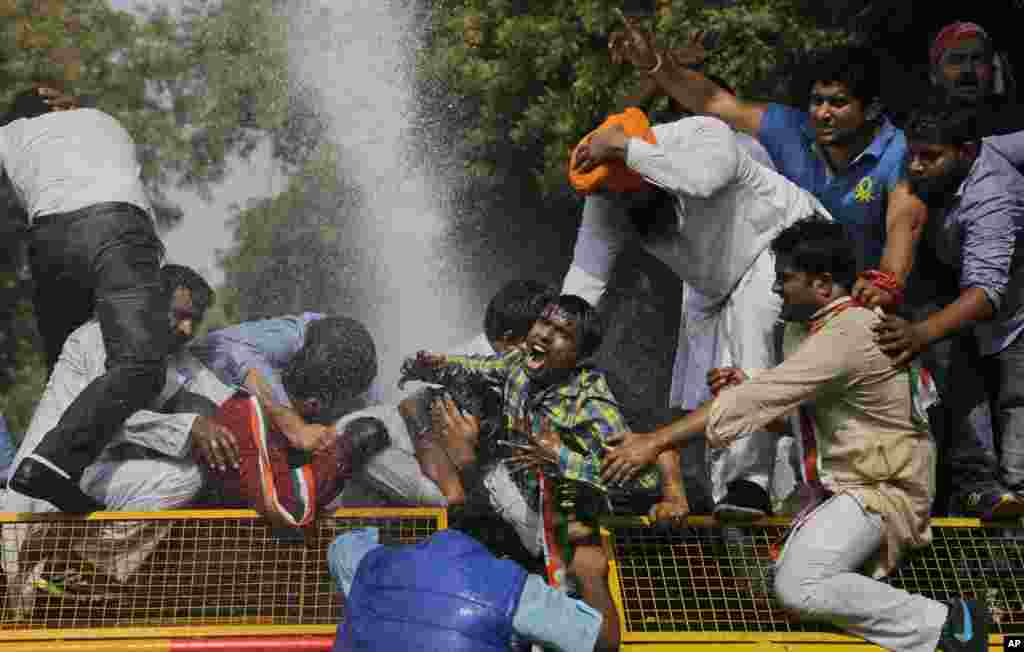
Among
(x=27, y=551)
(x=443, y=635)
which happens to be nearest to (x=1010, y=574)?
(x=443, y=635)

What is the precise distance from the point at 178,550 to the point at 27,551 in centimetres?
51

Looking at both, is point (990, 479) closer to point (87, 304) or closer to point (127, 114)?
point (87, 304)

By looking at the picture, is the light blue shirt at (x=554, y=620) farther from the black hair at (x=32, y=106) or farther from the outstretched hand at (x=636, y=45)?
the black hair at (x=32, y=106)

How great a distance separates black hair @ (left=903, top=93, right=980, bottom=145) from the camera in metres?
5.40

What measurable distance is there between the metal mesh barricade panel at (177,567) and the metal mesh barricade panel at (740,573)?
79 cm

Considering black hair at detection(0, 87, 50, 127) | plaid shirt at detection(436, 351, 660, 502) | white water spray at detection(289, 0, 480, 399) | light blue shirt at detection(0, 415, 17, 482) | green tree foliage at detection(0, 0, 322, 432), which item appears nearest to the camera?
plaid shirt at detection(436, 351, 660, 502)

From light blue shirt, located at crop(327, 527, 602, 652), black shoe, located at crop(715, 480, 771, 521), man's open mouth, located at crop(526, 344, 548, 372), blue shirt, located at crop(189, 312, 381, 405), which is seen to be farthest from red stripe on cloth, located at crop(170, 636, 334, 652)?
blue shirt, located at crop(189, 312, 381, 405)

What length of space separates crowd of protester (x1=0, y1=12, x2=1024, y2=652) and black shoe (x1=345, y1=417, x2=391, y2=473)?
0.4 inches

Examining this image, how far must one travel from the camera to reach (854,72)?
18.5ft

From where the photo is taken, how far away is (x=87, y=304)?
604cm

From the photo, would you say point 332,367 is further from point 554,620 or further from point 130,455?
point 554,620

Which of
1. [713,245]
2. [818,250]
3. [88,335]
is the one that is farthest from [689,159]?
[88,335]

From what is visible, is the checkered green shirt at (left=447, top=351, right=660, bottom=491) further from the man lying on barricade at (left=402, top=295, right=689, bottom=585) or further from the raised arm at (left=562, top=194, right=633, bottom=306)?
the raised arm at (left=562, top=194, right=633, bottom=306)

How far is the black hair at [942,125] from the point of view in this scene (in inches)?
213
